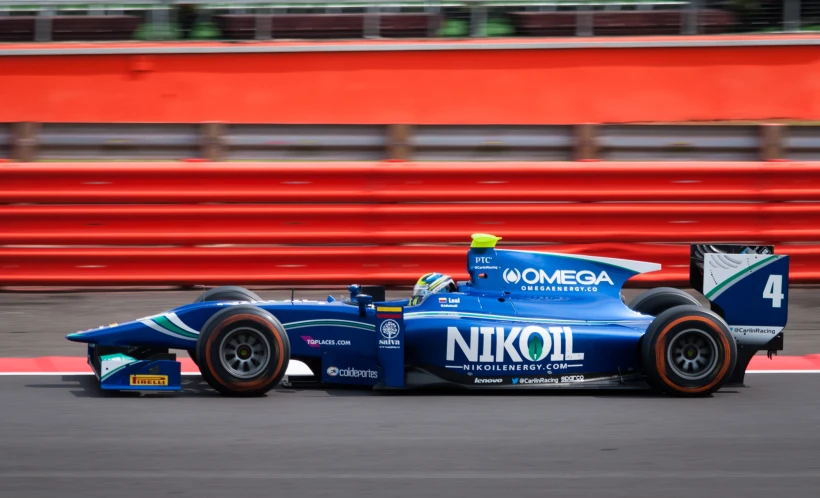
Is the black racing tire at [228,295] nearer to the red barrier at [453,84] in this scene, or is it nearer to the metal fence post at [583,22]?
the red barrier at [453,84]

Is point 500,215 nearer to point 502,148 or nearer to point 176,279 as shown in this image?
point 502,148

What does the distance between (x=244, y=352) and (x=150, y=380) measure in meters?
0.58

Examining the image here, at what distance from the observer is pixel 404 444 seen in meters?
5.70

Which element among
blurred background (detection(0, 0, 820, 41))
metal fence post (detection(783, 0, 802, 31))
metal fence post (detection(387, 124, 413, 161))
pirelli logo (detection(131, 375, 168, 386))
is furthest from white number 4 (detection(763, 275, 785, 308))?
metal fence post (detection(783, 0, 802, 31))

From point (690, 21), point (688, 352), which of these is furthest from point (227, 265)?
point (690, 21)

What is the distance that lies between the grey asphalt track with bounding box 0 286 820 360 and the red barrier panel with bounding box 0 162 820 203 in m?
0.81

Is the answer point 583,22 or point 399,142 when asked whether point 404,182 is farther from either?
point 583,22

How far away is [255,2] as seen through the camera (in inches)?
624

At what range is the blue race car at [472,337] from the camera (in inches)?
262

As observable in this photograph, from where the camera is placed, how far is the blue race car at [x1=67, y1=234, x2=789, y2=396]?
21.8ft

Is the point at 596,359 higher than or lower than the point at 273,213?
lower

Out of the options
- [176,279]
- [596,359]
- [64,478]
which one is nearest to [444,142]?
[176,279]

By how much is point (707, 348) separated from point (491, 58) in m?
9.25

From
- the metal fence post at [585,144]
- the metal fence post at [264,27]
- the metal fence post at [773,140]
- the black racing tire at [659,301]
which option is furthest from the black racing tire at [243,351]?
the metal fence post at [264,27]
